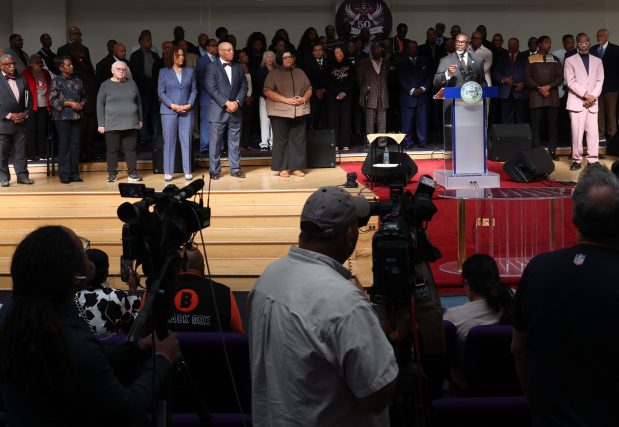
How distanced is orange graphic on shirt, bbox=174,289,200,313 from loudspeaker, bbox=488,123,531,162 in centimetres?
722

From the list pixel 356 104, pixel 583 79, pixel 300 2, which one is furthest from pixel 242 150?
pixel 583 79

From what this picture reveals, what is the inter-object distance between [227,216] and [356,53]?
13.7 ft

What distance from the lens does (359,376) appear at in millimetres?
1965

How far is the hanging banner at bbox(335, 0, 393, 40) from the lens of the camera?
13.1 metres

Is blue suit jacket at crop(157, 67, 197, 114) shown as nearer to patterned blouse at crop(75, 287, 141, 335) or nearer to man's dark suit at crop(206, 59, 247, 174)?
man's dark suit at crop(206, 59, 247, 174)

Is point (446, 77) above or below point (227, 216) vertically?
above

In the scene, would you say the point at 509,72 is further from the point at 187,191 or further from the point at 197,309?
the point at 187,191

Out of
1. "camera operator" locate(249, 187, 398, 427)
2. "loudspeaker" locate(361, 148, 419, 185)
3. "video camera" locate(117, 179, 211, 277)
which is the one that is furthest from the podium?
"camera operator" locate(249, 187, 398, 427)

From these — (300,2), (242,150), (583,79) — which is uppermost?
(300,2)

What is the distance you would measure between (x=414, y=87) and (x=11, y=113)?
5.03 metres

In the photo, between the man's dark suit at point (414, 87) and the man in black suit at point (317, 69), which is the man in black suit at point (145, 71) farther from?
the man's dark suit at point (414, 87)

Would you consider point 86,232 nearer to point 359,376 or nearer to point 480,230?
point 480,230

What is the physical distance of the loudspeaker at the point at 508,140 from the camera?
1028cm

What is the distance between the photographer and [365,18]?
13070 mm
